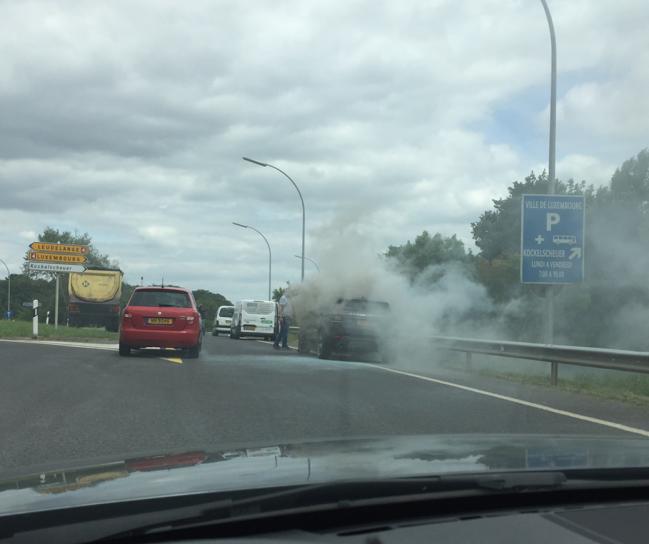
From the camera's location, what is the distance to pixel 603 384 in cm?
1420

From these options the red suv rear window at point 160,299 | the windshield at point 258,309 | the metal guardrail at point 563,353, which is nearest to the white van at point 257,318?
the windshield at point 258,309

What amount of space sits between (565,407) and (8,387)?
774 centimetres

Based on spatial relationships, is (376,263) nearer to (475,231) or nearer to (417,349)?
(417,349)

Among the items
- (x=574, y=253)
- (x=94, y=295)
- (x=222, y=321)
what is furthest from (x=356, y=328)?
(x=222, y=321)

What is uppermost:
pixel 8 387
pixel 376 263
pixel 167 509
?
pixel 376 263

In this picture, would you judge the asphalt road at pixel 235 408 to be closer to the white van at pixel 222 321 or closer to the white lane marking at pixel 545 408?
the white lane marking at pixel 545 408

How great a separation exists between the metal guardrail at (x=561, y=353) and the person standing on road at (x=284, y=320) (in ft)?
26.7

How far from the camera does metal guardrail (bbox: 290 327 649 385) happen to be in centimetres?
1142

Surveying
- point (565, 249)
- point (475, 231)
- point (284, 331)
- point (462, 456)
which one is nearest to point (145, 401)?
point (462, 456)

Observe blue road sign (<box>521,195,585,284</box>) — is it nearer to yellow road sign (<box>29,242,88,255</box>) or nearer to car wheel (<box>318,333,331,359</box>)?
car wheel (<box>318,333,331,359</box>)

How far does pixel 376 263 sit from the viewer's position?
73.9ft

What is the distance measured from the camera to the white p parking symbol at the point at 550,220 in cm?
1606

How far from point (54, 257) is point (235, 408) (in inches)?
872

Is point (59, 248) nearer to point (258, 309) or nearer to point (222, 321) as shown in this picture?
point (258, 309)
